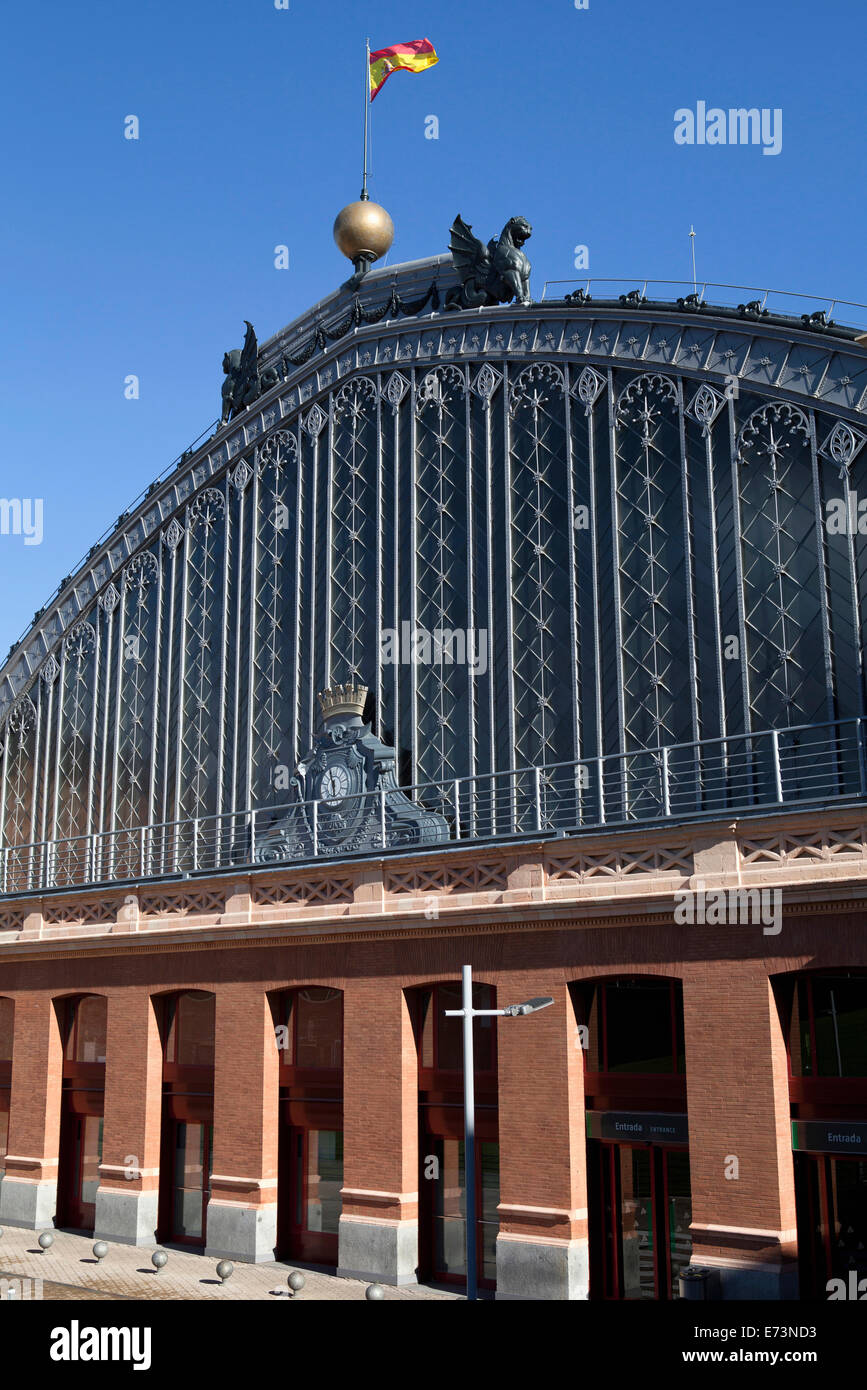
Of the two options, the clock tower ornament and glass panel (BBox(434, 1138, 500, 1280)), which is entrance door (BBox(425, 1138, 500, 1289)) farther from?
the clock tower ornament

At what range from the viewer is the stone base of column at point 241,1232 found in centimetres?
2622

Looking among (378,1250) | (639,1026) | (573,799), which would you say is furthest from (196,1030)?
(639,1026)

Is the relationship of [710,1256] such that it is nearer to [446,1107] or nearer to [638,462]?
[446,1107]

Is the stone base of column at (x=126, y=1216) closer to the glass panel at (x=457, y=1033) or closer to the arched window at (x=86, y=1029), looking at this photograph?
the arched window at (x=86, y=1029)

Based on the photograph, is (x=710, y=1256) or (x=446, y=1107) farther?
(x=446, y=1107)

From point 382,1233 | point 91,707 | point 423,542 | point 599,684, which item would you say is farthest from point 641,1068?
point 91,707

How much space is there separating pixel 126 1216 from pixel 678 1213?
1403 cm

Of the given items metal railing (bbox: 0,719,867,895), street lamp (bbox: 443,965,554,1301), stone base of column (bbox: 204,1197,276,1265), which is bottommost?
→ stone base of column (bbox: 204,1197,276,1265)

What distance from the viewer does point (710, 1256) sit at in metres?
19.2

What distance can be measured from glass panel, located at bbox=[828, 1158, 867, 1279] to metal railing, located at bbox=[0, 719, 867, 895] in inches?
220

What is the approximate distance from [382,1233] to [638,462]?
55.0 ft

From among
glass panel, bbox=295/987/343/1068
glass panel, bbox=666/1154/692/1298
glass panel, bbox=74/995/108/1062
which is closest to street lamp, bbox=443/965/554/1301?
glass panel, bbox=666/1154/692/1298

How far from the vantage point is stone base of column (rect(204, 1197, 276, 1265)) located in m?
26.2

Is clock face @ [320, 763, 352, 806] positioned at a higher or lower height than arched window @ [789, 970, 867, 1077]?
higher
